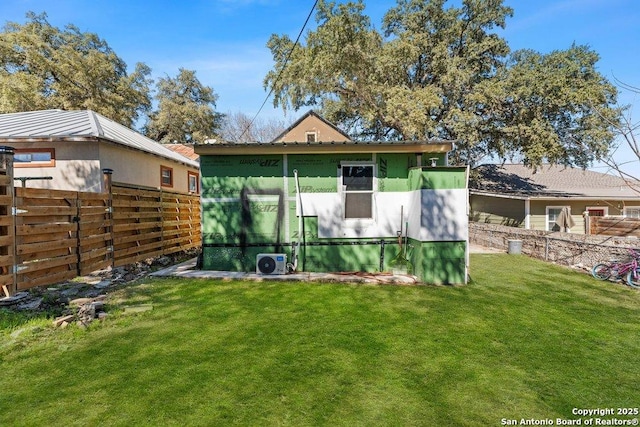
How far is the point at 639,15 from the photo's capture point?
24.4ft

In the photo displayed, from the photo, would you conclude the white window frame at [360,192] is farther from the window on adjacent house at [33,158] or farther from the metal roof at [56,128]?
the window on adjacent house at [33,158]

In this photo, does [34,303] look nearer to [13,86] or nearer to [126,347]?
[126,347]

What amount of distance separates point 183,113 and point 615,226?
97.2ft

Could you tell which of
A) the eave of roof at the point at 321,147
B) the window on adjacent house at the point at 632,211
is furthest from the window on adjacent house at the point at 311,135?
the window on adjacent house at the point at 632,211

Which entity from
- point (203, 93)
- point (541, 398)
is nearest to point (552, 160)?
point (541, 398)

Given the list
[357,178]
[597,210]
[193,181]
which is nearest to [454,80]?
[597,210]

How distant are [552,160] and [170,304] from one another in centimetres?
1874

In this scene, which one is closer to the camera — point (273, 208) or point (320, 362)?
point (320, 362)

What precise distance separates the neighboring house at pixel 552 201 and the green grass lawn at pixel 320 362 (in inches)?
471

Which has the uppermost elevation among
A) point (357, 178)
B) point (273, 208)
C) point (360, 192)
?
point (357, 178)

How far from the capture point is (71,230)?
5688mm

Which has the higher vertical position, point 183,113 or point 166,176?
point 183,113

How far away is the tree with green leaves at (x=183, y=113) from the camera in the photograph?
2753 cm

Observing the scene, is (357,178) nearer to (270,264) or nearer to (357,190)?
(357,190)
